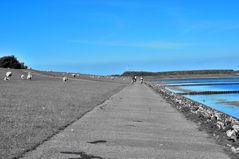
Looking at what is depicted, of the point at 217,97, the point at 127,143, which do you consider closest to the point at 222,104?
the point at 217,97

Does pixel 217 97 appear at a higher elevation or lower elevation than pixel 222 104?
higher

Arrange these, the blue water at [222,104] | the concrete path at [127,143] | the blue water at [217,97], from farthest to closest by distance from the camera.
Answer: the blue water at [217,97] < the blue water at [222,104] < the concrete path at [127,143]

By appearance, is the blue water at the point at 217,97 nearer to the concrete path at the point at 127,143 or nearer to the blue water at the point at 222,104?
the blue water at the point at 222,104

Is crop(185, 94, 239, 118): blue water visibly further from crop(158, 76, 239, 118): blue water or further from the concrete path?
the concrete path

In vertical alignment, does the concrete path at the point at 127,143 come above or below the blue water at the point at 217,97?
below

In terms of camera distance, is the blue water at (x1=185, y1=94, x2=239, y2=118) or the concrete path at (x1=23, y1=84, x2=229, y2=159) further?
the blue water at (x1=185, y1=94, x2=239, y2=118)

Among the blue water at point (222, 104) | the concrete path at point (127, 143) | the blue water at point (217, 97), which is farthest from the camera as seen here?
the blue water at point (217, 97)

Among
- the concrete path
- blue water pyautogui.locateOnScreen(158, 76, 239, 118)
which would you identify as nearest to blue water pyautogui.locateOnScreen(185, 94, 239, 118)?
blue water pyautogui.locateOnScreen(158, 76, 239, 118)

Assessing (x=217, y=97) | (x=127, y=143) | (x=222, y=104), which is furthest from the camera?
(x=217, y=97)

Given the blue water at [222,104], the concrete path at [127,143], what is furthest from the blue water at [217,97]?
the concrete path at [127,143]

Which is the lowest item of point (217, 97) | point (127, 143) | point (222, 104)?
point (127, 143)

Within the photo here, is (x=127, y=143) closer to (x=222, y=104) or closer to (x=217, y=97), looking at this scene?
(x=222, y=104)

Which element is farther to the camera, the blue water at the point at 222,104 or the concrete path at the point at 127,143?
the blue water at the point at 222,104

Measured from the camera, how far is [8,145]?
10.1 metres
